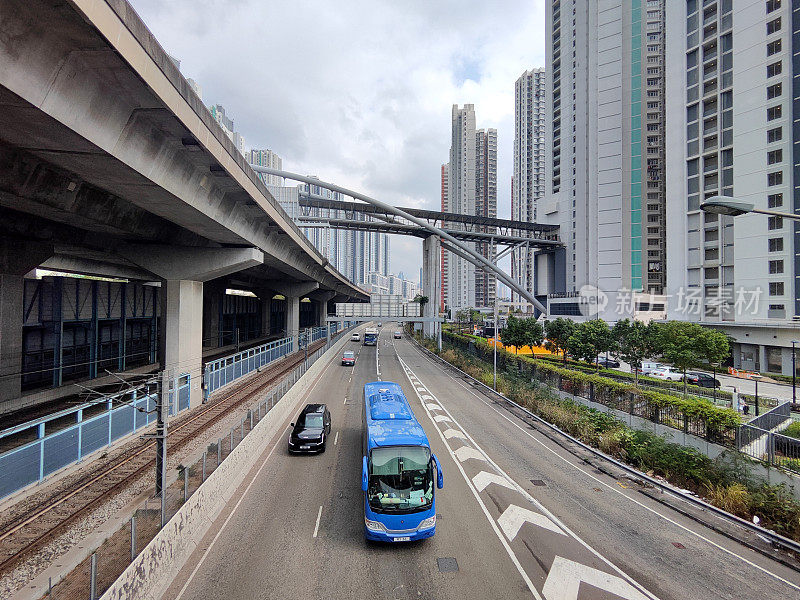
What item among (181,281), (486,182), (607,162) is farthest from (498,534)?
(486,182)

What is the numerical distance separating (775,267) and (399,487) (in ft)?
190

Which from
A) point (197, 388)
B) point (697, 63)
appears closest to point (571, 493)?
point (197, 388)

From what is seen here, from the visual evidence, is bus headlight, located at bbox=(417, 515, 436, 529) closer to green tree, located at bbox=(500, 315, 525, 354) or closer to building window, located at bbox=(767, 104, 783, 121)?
green tree, located at bbox=(500, 315, 525, 354)

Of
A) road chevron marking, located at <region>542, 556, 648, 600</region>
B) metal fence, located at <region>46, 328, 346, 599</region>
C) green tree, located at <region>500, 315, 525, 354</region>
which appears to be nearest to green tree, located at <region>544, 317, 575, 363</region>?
green tree, located at <region>500, 315, 525, 354</region>

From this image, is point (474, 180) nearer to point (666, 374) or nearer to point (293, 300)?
point (293, 300)

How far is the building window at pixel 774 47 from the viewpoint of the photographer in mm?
44503

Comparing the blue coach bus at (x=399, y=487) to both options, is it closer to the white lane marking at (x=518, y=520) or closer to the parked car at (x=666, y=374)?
the white lane marking at (x=518, y=520)

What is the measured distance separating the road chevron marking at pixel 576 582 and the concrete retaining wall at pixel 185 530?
9018 mm

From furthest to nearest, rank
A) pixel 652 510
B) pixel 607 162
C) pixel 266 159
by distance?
pixel 266 159 < pixel 607 162 < pixel 652 510

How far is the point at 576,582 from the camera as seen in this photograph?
898 centimetres

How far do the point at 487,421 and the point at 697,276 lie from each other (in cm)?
5169

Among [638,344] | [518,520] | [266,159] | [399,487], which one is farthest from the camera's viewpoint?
[266,159]

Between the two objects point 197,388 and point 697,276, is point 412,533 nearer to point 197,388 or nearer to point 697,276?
point 197,388

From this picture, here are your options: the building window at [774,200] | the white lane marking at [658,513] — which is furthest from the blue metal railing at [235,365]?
the building window at [774,200]
